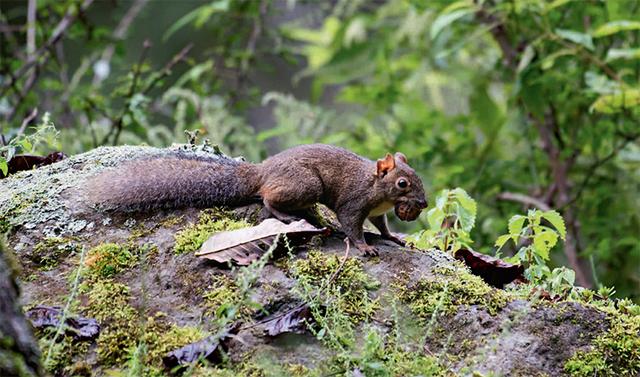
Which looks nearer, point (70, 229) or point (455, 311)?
point (455, 311)

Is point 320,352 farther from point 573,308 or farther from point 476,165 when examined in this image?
point 476,165

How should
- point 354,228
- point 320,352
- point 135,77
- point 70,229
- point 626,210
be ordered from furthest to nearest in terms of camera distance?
point 626,210
point 135,77
point 354,228
point 70,229
point 320,352

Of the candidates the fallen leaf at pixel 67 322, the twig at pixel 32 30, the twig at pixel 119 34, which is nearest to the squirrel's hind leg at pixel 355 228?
the fallen leaf at pixel 67 322

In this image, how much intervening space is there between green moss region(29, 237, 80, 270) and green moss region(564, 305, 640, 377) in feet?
6.63

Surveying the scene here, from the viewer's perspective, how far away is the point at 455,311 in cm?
296

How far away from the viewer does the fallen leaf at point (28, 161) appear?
3900mm

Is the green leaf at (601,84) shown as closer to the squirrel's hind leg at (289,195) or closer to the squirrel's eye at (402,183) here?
the squirrel's eye at (402,183)

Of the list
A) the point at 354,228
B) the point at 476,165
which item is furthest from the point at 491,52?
the point at 354,228

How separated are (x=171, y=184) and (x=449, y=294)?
1362 millimetres

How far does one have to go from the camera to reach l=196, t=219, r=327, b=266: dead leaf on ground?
9.96 ft

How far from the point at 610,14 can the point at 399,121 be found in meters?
2.27

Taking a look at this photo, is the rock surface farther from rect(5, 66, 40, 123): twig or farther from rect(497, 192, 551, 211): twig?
rect(5, 66, 40, 123): twig

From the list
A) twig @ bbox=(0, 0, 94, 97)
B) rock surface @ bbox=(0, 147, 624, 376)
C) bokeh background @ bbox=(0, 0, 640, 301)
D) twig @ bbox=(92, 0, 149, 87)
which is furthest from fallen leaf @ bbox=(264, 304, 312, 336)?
twig @ bbox=(92, 0, 149, 87)

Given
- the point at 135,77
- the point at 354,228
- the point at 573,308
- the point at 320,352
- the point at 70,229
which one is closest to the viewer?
the point at 320,352
